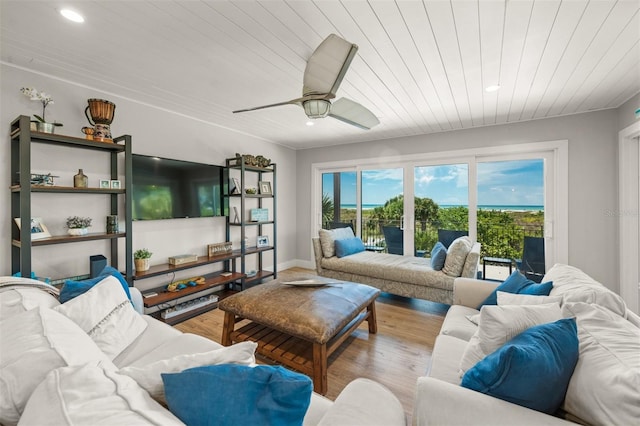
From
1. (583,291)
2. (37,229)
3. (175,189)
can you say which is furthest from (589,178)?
(37,229)

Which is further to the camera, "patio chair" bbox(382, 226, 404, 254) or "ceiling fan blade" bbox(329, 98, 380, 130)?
"patio chair" bbox(382, 226, 404, 254)

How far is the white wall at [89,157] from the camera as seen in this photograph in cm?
227

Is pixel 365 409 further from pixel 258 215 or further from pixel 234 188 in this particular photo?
pixel 258 215

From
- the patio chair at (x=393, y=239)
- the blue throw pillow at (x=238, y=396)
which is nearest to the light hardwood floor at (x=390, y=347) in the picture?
the patio chair at (x=393, y=239)

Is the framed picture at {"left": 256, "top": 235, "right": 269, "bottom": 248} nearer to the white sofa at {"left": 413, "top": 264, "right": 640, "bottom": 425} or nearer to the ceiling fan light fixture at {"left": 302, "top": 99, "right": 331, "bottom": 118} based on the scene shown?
the ceiling fan light fixture at {"left": 302, "top": 99, "right": 331, "bottom": 118}

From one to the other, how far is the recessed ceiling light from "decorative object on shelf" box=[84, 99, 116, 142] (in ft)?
3.17

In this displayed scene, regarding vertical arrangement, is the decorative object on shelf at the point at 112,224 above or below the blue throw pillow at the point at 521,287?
above

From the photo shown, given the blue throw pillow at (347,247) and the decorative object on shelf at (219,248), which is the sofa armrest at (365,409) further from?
the decorative object on shelf at (219,248)

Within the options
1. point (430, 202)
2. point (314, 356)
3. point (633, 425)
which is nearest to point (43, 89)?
point (314, 356)

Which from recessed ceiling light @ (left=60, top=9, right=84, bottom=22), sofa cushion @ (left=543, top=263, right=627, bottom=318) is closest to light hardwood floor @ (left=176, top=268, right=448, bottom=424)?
sofa cushion @ (left=543, top=263, right=627, bottom=318)

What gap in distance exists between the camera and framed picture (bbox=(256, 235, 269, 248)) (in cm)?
445

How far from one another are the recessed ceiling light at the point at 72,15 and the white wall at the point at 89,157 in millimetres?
1178

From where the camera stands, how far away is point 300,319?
198 centimetres

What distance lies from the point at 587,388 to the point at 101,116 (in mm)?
3717
